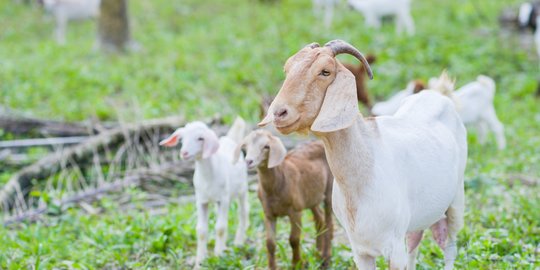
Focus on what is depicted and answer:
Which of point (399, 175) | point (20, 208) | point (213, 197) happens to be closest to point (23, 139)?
point (20, 208)

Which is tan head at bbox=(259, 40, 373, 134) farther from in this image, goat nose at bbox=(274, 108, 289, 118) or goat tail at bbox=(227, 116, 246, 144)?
goat tail at bbox=(227, 116, 246, 144)

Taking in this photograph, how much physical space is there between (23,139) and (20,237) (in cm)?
337

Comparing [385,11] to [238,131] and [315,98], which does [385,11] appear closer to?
[238,131]

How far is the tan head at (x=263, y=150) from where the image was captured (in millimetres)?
4797

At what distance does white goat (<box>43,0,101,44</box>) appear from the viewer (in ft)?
49.9

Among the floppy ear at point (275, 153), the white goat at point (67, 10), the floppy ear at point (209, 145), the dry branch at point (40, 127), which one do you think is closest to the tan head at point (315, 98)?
the floppy ear at point (275, 153)

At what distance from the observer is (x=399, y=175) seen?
3762 millimetres

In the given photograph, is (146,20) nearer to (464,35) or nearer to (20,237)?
(464,35)

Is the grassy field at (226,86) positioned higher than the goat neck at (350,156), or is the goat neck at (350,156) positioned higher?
the goat neck at (350,156)

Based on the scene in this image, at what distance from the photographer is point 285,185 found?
4.97m

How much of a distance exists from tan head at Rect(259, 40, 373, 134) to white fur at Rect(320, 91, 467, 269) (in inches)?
10.8

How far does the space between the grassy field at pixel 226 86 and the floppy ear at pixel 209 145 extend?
0.77 m

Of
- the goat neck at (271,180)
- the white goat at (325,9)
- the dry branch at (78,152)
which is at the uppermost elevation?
the white goat at (325,9)

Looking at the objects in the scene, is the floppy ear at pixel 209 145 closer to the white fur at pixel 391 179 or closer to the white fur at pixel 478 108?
the white fur at pixel 391 179
